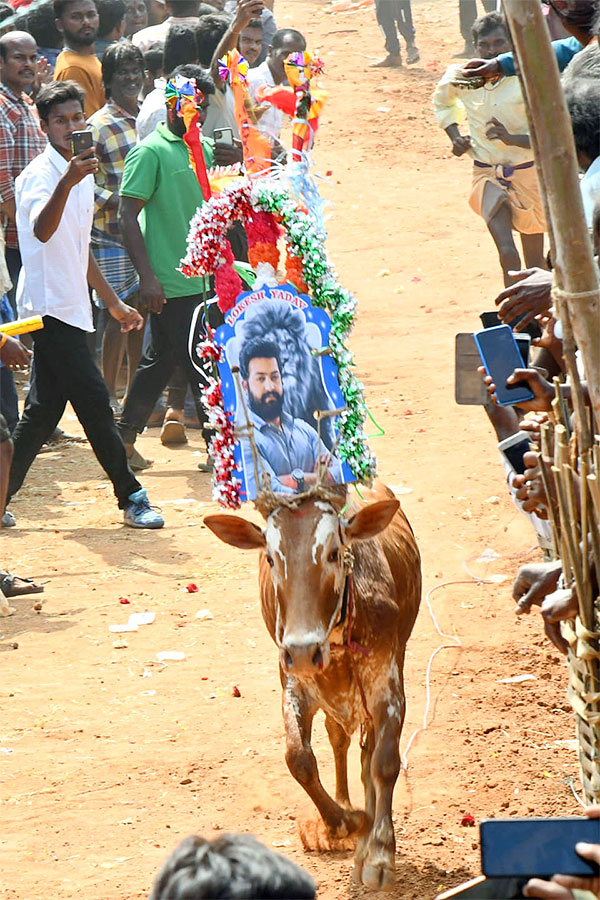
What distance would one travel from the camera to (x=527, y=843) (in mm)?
2574

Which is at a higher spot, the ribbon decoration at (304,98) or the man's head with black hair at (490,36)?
the ribbon decoration at (304,98)

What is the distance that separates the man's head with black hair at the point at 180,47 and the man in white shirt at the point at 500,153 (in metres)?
2.42

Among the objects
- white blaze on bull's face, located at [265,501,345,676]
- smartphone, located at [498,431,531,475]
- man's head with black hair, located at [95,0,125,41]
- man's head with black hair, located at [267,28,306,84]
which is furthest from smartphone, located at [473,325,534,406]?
man's head with black hair, located at [95,0,125,41]

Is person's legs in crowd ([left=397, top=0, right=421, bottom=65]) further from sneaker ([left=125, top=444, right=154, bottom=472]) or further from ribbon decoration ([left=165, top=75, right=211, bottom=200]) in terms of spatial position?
ribbon decoration ([left=165, top=75, right=211, bottom=200])

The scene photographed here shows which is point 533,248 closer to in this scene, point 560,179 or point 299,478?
point 299,478

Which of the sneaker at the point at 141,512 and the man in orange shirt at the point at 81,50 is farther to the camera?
the man in orange shirt at the point at 81,50

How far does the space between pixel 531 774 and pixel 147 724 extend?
2045mm

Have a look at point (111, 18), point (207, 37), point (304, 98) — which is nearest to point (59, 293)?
point (304, 98)

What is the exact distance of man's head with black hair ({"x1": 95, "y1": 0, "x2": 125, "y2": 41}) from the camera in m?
15.3

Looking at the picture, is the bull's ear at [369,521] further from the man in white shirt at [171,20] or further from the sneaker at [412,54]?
the sneaker at [412,54]

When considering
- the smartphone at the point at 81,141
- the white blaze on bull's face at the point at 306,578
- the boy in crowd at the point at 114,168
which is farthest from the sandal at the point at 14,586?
the white blaze on bull's face at the point at 306,578

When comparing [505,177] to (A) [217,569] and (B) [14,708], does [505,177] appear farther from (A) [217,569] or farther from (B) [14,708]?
(B) [14,708]

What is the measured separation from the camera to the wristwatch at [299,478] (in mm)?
5668

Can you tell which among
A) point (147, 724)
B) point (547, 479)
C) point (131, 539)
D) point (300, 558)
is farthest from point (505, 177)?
point (547, 479)
